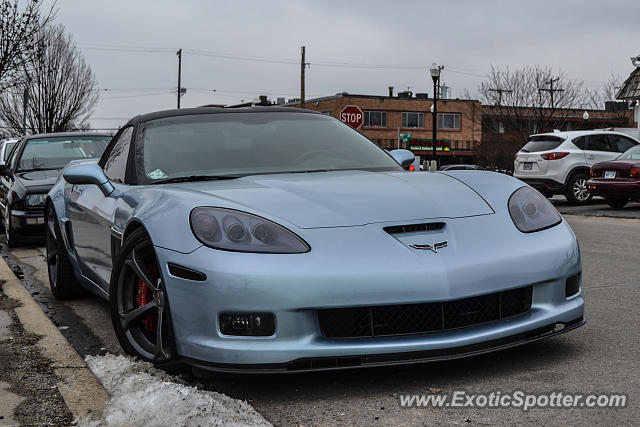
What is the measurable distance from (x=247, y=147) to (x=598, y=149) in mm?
14538

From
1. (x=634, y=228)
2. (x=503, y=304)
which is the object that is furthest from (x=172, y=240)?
(x=634, y=228)

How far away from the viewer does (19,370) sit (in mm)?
3949

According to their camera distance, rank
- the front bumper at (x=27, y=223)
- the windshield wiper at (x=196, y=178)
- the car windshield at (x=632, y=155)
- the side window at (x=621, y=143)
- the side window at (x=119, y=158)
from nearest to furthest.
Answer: the windshield wiper at (x=196, y=178) → the side window at (x=119, y=158) → the front bumper at (x=27, y=223) → the car windshield at (x=632, y=155) → the side window at (x=621, y=143)

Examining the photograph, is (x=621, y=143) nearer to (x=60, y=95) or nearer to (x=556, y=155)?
(x=556, y=155)

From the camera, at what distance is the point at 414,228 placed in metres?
3.48

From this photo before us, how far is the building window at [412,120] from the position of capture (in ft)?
252

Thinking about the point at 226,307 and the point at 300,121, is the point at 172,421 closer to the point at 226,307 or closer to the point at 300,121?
the point at 226,307

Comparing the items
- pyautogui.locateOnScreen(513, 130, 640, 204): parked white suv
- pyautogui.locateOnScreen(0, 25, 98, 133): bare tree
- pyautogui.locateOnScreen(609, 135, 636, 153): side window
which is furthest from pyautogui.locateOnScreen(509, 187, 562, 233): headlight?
pyautogui.locateOnScreen(0, 25, 98, 133): bare tree

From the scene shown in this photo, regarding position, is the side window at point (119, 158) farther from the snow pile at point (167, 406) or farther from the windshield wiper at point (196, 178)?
the snow pile at point (167, 406)

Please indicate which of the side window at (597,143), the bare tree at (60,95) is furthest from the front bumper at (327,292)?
the bare tree at (60,95)

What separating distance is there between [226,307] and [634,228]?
9355mm

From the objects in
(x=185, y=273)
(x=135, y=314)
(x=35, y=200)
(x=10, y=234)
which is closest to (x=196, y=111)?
(x=135, y=314)

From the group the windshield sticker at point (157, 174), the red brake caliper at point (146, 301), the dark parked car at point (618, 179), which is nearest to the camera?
the red brake caliper at point (146, 301)

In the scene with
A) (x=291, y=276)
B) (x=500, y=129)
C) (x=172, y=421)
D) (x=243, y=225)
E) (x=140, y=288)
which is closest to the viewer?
(x=172, y=421)
